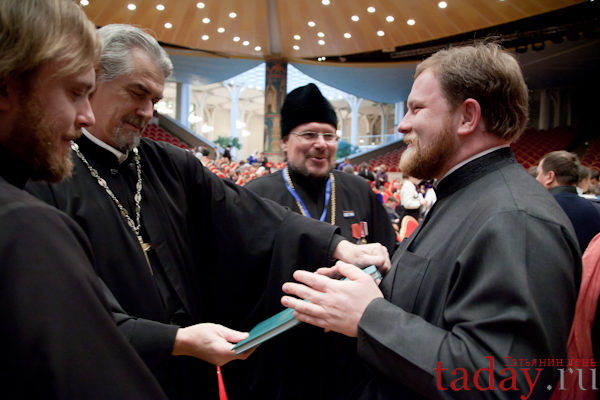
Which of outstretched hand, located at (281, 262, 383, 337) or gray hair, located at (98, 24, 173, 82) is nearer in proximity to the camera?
outstretched hand, located at (281, 262, 383, 337)

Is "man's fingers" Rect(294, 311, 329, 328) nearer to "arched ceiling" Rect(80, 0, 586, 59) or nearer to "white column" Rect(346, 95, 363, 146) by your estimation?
"arched ceiling" Rect(80, 0, 586, 59)

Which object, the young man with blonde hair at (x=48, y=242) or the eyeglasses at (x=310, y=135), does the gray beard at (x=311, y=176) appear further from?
the young man with blonde hair at (x=48, y=242)

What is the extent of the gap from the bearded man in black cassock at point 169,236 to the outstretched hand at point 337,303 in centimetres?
27

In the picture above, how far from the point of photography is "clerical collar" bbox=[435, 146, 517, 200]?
1294mm

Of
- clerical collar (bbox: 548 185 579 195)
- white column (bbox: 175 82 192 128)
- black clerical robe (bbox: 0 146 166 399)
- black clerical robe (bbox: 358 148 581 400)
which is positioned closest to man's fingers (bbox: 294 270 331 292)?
black clerical robe (bbox: 358 148 581 400)

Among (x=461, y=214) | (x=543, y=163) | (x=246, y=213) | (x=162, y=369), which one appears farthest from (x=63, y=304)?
(x=543, y=163)

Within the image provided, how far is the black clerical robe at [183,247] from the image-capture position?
56.1 inches

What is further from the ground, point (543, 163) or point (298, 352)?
point (543, 163)

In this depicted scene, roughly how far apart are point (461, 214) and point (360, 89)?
24.0m

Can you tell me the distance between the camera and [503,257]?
0.97 metres

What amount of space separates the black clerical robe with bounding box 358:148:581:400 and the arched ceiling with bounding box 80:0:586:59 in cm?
1293

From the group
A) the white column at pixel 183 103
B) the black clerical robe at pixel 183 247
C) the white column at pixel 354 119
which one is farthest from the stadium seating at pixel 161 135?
the black clerical robe at pixel 183 247

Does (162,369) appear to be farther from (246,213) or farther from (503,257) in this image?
(503,257)

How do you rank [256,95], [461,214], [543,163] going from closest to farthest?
[461,214] < [543,163] < [256,95]
